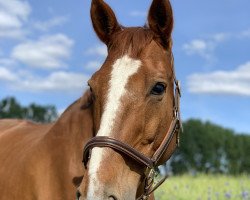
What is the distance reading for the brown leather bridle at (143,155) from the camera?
3.06 metres

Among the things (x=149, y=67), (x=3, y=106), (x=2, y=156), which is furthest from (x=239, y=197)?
(x=3, y=106)

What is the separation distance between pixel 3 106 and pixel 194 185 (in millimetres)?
56774

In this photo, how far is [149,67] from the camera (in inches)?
135

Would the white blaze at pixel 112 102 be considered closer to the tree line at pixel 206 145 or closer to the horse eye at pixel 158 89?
the horse eye at pixel 158 89

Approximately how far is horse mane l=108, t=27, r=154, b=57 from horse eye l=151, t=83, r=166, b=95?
30 cm

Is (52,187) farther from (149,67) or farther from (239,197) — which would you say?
(239,197)

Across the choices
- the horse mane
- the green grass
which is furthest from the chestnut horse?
the green grass

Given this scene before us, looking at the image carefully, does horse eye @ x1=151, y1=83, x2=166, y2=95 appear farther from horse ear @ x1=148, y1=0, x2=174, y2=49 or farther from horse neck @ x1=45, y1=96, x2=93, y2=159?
horse neck @ x1=45, y1=96, x2=93, y2=159

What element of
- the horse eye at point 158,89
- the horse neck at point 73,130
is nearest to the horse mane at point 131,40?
the horse eye at point 158,89

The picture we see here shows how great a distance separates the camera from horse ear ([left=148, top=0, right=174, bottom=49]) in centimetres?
377

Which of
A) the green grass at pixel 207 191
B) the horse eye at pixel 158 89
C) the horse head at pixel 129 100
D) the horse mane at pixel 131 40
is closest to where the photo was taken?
the horse head at pixel 129 100

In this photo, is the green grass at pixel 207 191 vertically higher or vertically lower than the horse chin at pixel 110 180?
higher

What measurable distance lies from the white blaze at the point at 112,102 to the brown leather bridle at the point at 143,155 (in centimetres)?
6

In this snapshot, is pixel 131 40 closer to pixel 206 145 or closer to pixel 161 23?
pixel 161 23
